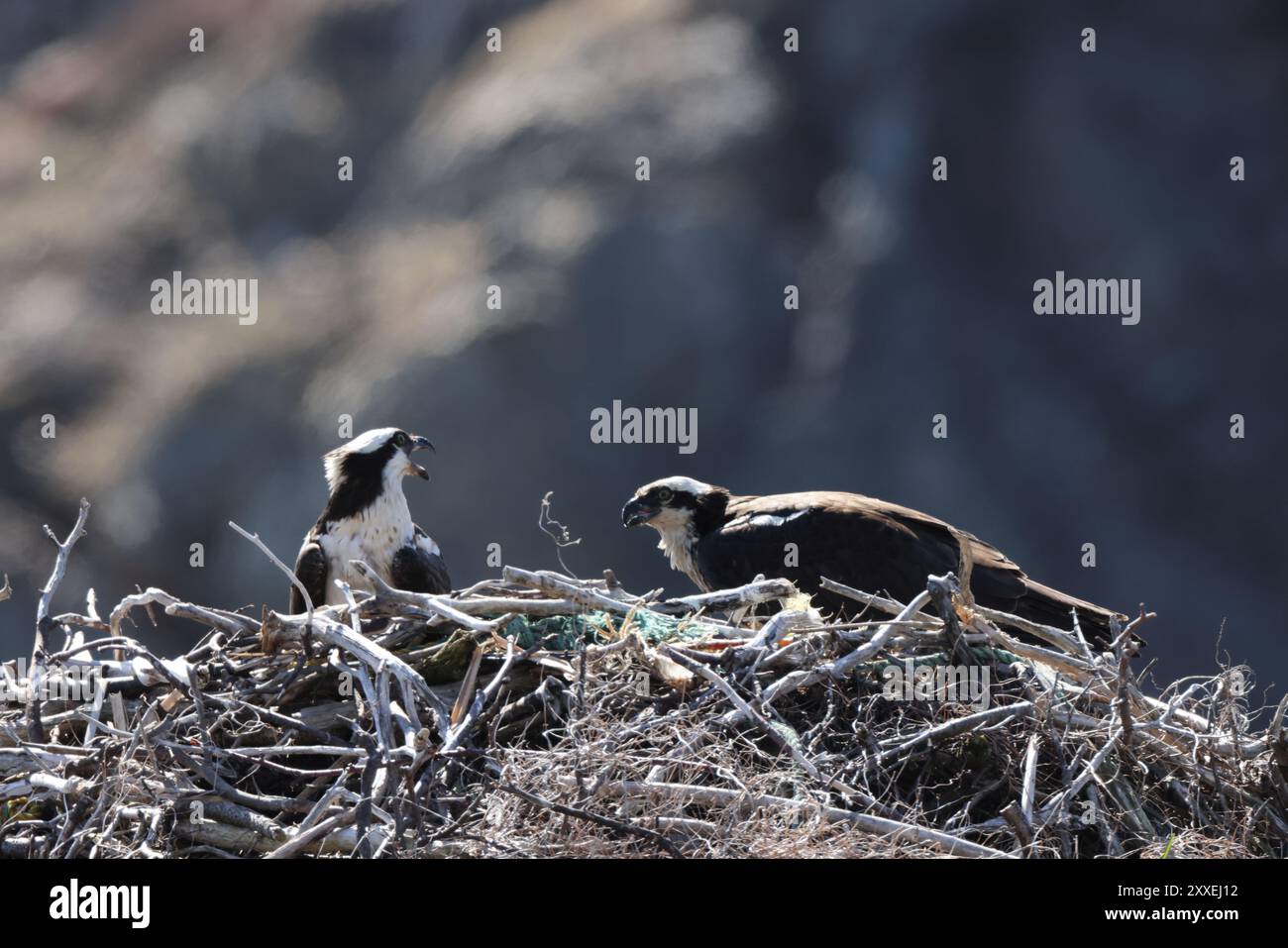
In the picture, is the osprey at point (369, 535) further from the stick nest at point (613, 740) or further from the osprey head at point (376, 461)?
the stick nest at point (613, 740)

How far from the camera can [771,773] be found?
3.78m

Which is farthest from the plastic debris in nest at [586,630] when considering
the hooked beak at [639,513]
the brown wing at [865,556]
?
the hooked beak at [639,513]

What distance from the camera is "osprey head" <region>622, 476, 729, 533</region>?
6.82 meters

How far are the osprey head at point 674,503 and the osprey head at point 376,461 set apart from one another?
38.6 inches

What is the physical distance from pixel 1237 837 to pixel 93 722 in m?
3.20

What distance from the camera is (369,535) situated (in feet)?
20.7

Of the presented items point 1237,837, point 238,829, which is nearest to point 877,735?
point 1237,837

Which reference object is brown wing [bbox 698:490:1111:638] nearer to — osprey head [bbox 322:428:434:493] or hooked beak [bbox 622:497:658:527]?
hooked beak [bbox 622:497:658:527]

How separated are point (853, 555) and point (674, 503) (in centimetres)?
97

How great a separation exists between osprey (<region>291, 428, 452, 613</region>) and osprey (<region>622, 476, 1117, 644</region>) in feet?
4.07

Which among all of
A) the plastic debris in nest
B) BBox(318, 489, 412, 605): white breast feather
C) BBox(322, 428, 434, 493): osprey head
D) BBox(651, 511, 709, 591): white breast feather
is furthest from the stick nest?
BBox(651, 511, 709, 591): white breast feather

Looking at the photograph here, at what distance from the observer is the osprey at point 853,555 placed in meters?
6.14

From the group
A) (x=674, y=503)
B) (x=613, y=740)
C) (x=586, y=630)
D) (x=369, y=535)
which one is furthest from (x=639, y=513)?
(x=613, y=740)

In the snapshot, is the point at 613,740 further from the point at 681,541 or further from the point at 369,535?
the point at 681,541
